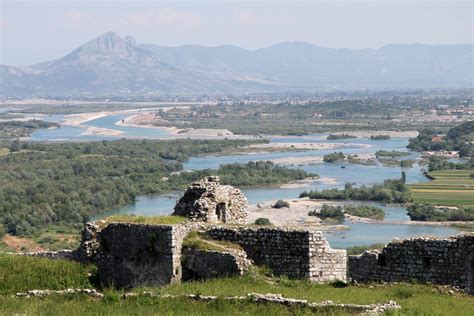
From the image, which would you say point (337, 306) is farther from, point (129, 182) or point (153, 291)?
point (129, 182)

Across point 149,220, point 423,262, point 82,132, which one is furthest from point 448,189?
point 82,132

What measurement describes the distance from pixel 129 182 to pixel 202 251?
79.2 m

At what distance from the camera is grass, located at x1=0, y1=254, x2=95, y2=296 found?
15609mm

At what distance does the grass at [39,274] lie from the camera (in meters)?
15.6

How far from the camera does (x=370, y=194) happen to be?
261 feet

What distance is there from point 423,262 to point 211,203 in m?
4.65

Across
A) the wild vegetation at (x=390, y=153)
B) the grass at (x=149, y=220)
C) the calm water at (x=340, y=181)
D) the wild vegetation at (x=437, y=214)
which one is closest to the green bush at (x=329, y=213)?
the calm water at (x=340, y=181)

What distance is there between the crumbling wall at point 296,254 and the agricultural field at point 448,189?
6047 cm

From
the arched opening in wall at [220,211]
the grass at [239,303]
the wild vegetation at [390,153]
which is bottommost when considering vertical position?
the wild vegetation at [390,153]

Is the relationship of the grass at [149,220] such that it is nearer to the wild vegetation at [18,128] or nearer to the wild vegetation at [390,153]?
the wild vegetation at [390,153]

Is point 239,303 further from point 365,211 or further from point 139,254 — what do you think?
point 365,211

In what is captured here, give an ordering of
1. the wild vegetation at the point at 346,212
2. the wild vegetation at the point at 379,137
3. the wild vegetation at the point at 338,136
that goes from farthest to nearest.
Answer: the wild vegetation at the point at 338,136
the wild vegetation at the point at 379,137
the wild vegetation at the point at 346,212

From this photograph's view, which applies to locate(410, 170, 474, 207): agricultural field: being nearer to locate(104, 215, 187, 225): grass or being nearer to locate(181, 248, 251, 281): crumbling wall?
locate(104, 215, 187, 225): grass

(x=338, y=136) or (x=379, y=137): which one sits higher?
(x=338, y=136)
